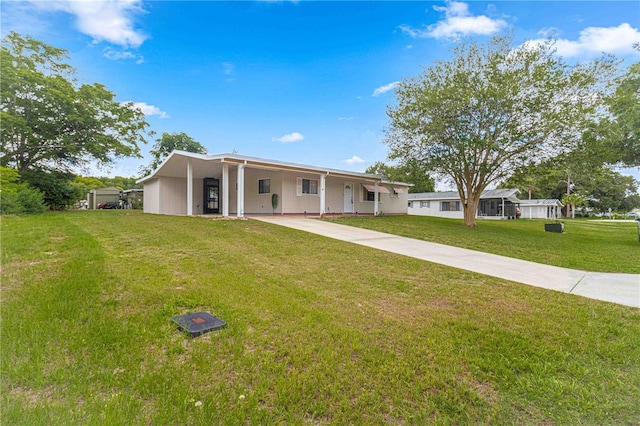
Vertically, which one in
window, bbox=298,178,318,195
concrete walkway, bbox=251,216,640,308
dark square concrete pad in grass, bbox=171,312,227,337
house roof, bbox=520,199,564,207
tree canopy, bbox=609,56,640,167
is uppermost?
tree canopy, bbox=609,56,640,167

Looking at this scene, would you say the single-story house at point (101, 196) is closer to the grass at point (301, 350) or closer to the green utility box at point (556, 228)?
the grass at point (301, 350)

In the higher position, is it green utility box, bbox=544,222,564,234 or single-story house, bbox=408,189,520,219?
single-story house, bbox=408,189,520,219

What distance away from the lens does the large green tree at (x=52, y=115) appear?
600 inches

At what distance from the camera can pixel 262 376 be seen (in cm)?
245

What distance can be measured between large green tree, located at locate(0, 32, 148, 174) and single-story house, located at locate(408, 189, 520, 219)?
2897cm

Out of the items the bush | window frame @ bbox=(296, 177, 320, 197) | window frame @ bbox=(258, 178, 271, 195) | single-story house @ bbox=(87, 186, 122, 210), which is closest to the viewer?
the bush

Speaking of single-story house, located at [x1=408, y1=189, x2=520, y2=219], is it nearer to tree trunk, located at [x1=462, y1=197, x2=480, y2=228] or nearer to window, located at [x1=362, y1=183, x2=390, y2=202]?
window, located at [x1=362, y1=183, x2=390, y2=202]

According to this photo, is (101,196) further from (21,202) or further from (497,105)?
(497,105)

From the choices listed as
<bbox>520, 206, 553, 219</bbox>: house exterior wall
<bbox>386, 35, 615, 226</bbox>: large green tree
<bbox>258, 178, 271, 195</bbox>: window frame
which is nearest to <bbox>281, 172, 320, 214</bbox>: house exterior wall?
<bbox>258, 178, 271, 195</bbox>: window frame

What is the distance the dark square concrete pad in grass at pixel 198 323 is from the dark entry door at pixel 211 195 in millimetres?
15866

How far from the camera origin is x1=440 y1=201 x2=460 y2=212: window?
33000 mm

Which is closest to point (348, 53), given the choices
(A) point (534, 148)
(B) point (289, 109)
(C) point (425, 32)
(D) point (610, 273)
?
(C) point (425, 32)

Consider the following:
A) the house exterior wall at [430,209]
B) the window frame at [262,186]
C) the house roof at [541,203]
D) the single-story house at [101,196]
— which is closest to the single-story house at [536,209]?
the house roof at [541,203]

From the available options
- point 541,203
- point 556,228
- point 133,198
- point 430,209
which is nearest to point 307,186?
point 556,228
